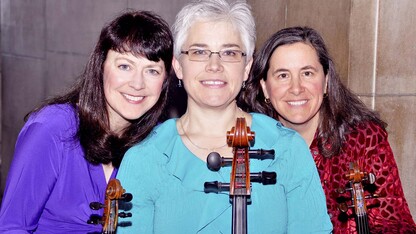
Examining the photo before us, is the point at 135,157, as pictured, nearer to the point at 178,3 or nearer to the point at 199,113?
the point at 199,113

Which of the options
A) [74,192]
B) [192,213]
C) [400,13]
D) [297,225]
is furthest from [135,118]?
[400,13]

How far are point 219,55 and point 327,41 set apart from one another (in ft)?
3.96

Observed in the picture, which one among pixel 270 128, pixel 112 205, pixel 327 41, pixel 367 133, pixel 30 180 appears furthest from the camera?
pixel 327 41

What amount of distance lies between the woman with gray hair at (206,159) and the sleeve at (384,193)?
1.46ft

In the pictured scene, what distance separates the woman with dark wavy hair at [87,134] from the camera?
2432mm

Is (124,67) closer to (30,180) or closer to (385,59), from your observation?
(30,180)

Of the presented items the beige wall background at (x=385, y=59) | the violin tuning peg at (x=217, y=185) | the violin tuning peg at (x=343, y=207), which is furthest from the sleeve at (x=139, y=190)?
the beige wall background at (x=385, y=59)

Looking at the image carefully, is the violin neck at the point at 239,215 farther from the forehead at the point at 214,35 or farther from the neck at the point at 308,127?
the neck at the point at 308,127

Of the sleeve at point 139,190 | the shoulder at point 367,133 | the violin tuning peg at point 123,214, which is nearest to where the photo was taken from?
the violin tuning peg at point 123,214

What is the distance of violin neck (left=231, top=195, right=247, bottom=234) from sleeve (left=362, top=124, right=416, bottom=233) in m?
0.75

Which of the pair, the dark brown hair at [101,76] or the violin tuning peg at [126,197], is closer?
the violin tuning peg at [126,197]

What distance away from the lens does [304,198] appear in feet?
7.18

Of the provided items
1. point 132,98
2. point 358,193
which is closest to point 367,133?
point 358,193

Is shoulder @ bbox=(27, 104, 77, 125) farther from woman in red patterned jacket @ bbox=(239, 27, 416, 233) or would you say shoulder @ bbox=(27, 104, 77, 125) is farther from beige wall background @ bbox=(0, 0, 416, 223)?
beige wall background @ bbox=(0, 0, 416, 223)
